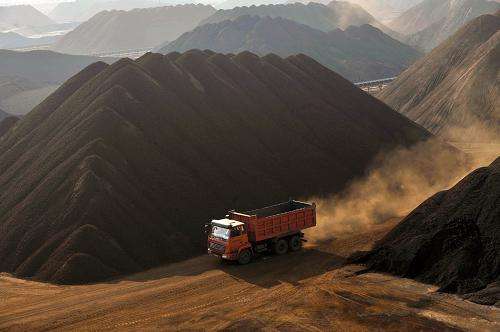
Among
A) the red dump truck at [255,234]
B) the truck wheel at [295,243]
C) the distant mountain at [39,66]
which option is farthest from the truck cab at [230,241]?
the distant mountain at [39,66]

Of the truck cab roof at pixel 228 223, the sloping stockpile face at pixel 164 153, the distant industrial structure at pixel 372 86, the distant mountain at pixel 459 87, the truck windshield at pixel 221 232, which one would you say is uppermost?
the distant industrial structure at pixel 372 86

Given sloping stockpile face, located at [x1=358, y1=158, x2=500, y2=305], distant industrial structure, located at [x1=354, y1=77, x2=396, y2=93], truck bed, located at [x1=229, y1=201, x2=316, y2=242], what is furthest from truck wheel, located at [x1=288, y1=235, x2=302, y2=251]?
distant industrial structure, located at [x1=354, y1=77, x2=396, y2=93]

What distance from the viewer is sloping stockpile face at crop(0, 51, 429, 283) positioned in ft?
88.2

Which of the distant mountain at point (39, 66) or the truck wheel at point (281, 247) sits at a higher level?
the distant mountain at point (39, 66)

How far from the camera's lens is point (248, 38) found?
449 ft

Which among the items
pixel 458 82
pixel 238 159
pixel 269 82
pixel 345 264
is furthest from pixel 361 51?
pixel 345 264

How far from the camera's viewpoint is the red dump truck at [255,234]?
24.3 metres

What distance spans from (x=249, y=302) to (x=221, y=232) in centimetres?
494

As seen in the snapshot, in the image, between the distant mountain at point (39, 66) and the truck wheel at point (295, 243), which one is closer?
the truck wheel at point (295, 243)

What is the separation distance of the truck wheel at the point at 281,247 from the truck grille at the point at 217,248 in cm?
273

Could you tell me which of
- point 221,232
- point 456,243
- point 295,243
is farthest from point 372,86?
point 456,243

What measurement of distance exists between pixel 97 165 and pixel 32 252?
5706 mm

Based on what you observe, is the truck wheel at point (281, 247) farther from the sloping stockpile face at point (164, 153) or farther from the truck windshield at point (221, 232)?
the sloping stockpile face at point (164, 153)

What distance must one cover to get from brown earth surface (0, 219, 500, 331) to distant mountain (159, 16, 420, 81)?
9988 cm
